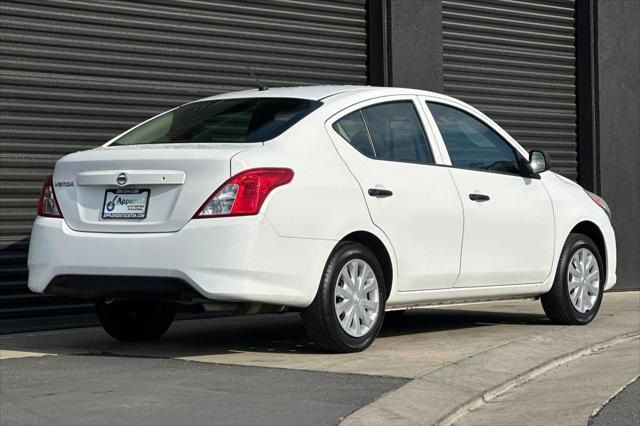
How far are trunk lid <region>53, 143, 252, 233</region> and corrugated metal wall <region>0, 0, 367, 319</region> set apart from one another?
2259mm

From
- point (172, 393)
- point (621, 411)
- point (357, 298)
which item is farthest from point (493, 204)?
point (172, 393)

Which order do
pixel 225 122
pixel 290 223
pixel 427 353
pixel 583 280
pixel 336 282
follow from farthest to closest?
1. pixel 583 280
2. pixel 225 122
3. pixel 427 353
4. pixel 336 282
5. pixel 290 223

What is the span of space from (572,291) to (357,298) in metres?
2.49

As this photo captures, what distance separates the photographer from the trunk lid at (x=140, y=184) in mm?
7336

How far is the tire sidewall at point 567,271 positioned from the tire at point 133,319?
2896 millimetres

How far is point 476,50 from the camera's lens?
1391 centimetres

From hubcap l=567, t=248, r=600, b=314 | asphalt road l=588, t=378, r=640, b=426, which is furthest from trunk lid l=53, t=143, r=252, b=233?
hubcap l=567, t=248, r=600, b=314

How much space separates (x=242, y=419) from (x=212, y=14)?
614 centimetres

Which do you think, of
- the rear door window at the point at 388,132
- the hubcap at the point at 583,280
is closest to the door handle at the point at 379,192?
the rear door window at the point at 388,132

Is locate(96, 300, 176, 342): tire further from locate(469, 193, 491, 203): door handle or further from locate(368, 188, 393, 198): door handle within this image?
locate(469, 193, 491, 203): door handle

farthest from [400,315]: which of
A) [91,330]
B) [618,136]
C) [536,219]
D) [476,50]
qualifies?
[618,136]

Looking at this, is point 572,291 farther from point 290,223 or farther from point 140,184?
point 140,184

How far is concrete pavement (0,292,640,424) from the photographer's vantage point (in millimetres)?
6484

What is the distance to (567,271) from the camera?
31.8 ft
